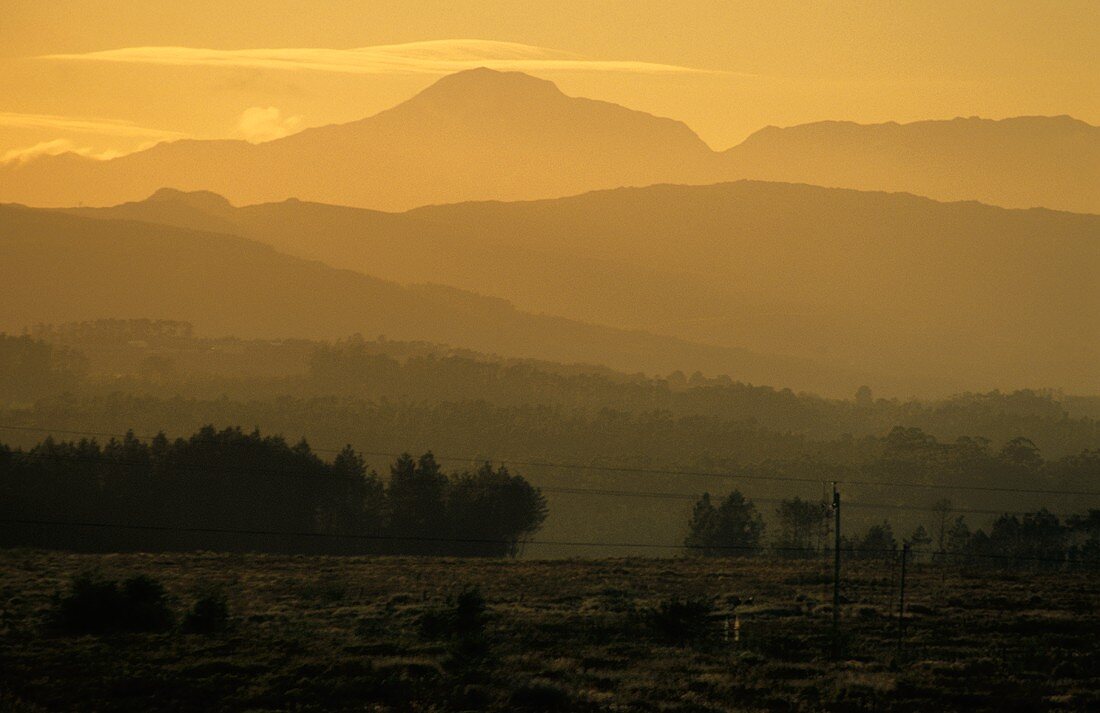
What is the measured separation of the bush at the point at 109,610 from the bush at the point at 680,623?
2152 centimetres

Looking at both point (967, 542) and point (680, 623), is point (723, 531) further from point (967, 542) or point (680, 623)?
point (680, 623)

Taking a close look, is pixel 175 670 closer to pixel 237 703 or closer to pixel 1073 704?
pixel 237 703

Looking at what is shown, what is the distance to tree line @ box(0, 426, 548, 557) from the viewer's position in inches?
4838

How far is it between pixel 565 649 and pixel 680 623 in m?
6.29

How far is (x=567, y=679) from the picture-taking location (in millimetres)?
50062

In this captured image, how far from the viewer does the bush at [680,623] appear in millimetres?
61156

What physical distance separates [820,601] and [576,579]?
19.3 m

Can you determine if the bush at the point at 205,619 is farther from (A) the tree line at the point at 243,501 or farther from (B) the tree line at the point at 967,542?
A: (B) the tree line at the point at 967,542

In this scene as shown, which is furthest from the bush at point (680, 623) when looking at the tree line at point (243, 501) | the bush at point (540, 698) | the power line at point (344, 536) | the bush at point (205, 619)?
the tree line at point (243, 501)

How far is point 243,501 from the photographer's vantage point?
13412cm

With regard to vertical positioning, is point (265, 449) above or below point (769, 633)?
above

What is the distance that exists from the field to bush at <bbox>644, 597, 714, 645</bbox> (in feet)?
0.34

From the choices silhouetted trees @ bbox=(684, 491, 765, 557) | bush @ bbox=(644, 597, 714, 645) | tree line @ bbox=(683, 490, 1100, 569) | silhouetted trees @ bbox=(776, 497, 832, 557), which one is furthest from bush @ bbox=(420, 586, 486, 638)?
silhouetted trees @ bbox=(776, 497, 832, 557)

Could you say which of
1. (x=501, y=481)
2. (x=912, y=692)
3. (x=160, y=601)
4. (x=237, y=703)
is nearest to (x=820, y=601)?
(x=912, y=692)
